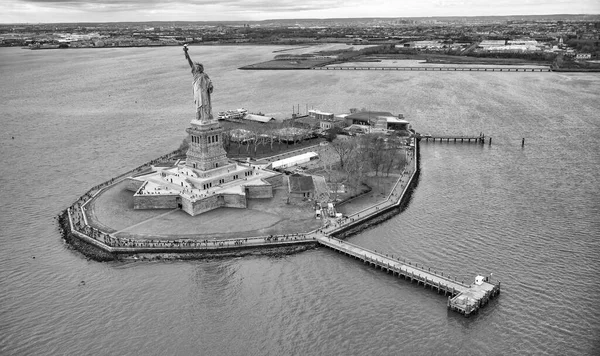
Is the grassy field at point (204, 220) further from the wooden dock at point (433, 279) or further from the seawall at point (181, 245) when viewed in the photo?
the wooden dock at point (433, 279)

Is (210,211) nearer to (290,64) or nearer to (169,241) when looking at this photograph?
(169,241)

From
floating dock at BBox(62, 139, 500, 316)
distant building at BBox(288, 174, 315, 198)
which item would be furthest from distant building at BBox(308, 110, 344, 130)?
floating dock at BBox(62, 139, 500, 316)

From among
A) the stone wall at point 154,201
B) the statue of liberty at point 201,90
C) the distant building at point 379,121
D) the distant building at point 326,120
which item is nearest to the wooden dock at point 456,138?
the distant building at point 379,121

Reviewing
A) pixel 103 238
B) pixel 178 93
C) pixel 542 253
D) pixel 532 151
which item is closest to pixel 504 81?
pixel 532 151

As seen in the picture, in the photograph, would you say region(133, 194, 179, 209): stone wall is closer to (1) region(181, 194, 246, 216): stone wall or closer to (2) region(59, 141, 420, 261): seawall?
(1) region(181, 194, 246, 216): stone wall

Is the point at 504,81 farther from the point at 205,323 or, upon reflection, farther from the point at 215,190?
the point at 205,323

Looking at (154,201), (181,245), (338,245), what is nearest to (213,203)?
(154,201)
